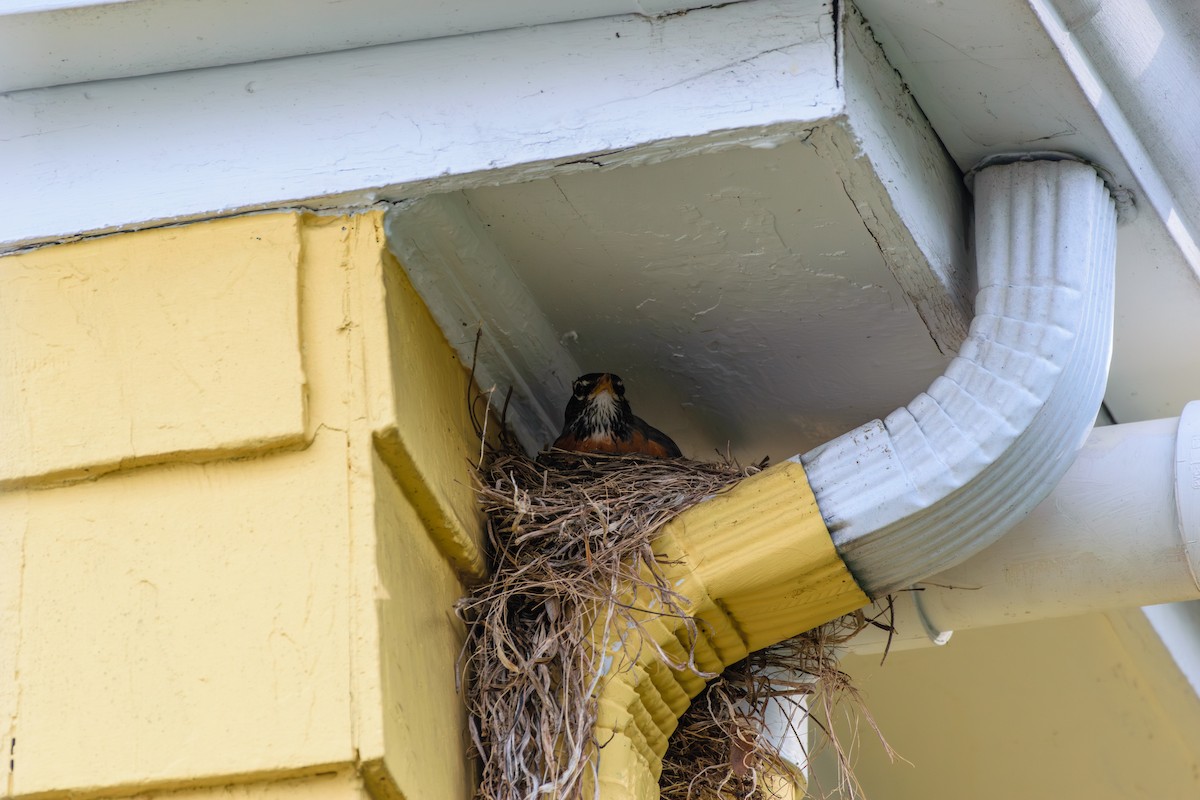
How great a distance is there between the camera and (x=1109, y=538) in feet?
10.1

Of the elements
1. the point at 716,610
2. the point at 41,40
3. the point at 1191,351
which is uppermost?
the point at 41,40

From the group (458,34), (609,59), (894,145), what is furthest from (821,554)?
(458,34)

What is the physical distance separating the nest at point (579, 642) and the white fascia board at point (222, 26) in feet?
2.73

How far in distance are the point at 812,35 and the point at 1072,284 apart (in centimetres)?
62

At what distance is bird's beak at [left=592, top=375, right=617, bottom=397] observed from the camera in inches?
140

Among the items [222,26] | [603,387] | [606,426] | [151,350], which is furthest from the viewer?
[606,426]

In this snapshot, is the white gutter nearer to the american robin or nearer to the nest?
the nest

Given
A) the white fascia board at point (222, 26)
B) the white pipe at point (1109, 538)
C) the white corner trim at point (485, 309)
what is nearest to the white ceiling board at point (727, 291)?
the white corner trim at point (485, 309)

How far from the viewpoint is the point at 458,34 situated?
2883 millimetres

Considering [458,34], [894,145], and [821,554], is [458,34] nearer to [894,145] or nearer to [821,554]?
[894,145]

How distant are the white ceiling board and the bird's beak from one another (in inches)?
1.6

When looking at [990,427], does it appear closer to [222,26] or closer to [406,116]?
[406,116]

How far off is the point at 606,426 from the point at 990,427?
1.14 metres

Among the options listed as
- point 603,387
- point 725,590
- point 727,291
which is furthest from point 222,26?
point 725,590
